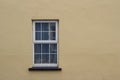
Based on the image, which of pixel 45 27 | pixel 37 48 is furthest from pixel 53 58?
pixel 45 27

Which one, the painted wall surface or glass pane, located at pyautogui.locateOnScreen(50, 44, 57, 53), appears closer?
the painted wall surface

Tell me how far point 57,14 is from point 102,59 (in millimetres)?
2123

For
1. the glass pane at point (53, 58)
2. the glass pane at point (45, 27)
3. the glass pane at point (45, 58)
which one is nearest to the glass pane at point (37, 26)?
the glass pane at point (45, 27)

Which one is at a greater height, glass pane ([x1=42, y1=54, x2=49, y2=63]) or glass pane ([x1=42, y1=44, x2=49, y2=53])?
glass pane ([x1=42, y1=44, x2=49, y2=53])

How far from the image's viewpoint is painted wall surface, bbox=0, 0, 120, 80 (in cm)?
1166

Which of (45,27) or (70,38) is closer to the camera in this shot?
(70,38)

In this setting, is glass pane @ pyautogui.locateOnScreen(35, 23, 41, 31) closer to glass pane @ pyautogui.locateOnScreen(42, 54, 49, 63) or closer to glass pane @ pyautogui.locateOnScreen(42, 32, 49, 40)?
glass pane @ pyautogui.locateOnScreen(42, 32, 49, 40)

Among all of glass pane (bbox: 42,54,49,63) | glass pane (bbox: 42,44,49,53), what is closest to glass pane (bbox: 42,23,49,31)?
glass pane (bbox: 42,44,49,53)

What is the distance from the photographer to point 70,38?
11695 millimetres

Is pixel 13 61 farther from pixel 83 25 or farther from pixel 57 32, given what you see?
pixel 83 25

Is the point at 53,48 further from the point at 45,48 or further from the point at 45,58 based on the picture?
the point at 45,58

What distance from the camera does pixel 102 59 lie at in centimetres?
1165

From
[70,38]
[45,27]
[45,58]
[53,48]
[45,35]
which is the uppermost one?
[45,27]

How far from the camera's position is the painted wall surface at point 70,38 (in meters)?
11.7
